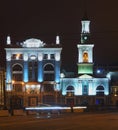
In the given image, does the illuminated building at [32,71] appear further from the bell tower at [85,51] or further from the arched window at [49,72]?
the bell tower at [85,51]

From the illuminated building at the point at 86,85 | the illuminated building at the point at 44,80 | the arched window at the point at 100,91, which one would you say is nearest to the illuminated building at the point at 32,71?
the illuminated building at the point at 44,80

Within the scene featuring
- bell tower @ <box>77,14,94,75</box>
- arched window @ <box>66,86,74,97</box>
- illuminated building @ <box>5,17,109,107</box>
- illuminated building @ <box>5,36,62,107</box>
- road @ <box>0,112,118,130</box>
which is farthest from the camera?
bell tower @ <box>77,14,94,75</box>

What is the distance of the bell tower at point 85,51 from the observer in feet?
399

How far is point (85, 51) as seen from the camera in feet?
400

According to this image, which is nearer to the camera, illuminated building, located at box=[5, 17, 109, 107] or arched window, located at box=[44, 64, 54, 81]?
illuminated building, located at box=[5, 17, 109, 107]

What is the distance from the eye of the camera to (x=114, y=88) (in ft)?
406

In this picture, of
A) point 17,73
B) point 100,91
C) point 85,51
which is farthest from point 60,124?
point 85,51

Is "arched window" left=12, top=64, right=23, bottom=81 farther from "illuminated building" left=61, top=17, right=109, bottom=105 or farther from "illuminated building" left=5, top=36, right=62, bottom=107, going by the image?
"illuminated building" left=61, top=17, right=109, bottom=105

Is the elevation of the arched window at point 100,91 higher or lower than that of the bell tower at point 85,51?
lower

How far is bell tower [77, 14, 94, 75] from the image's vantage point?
12169 cm

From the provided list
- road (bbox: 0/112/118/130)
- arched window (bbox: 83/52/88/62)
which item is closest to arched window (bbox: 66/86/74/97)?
Result: arched window (bbox: 83/52/88/62)

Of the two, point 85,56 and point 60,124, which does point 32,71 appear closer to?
point 85,56

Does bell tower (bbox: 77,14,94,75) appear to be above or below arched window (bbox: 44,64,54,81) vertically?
above

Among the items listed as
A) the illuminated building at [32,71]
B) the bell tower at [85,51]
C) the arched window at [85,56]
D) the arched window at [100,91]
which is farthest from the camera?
the arched window at [85,56]
